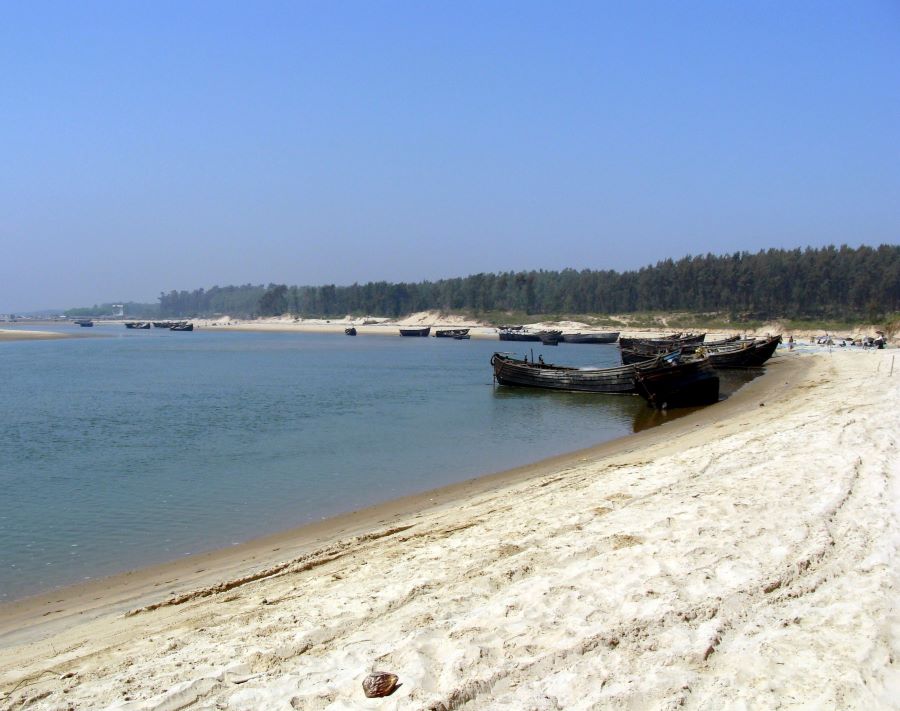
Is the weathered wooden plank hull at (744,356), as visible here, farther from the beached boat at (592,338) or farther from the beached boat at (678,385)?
the beached boat at (592,338)

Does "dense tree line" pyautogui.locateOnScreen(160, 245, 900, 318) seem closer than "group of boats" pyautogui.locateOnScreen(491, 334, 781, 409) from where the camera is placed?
No

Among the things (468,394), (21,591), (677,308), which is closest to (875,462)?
(21,591)

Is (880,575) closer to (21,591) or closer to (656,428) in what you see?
(21,591)

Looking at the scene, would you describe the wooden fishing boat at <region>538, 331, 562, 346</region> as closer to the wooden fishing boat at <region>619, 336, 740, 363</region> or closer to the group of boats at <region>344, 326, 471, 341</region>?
the group of boats at <region>344, 326, 471, 341</region>

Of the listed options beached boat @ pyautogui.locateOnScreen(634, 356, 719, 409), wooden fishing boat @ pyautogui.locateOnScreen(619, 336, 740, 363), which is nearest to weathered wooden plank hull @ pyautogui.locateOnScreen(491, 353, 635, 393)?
beached boat @ pyautogui.locateOnScreen(634, 356, 719, 409)

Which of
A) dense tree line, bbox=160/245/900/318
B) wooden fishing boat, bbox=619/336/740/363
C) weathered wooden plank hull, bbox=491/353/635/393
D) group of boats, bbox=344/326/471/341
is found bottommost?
group of boats, bbox=344/326/471/341

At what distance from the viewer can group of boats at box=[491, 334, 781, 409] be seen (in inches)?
1275

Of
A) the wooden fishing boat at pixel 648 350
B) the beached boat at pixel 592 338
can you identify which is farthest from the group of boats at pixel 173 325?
the wooden fishing boat at pixel 648 350

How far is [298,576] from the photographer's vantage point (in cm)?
920

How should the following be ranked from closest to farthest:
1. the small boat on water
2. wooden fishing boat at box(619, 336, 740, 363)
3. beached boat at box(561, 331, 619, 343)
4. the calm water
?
the calm water
wooden fishing boat at box(619, 336, 740, 363)
beached boat at box(561, 331, 619, 343)
the small boat on water

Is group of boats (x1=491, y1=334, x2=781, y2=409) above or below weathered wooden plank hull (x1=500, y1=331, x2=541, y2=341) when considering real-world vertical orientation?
above

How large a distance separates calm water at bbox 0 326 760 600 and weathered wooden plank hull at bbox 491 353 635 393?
2.30 feet

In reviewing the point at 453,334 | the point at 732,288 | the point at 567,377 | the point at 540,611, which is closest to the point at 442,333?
the point at 453,334

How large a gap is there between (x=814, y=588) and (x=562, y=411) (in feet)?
88.2
